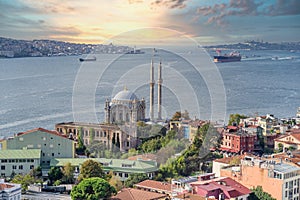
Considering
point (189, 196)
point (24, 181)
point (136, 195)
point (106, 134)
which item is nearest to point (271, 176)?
point (189, 196)

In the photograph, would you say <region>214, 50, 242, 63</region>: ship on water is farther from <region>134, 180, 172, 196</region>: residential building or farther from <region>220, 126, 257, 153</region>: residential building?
<region>134, 180, 172, 196</region>: residential building

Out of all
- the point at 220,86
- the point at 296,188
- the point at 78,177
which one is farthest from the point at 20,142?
the point at 220,86

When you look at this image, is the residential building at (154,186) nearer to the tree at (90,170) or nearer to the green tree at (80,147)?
the tree at (90,170)

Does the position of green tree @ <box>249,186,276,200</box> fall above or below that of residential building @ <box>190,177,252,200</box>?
below

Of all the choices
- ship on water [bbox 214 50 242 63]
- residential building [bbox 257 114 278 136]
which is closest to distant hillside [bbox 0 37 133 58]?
ship on water [bbox 214 50 242 63]

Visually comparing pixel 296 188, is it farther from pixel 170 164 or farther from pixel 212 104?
pixel 212 104

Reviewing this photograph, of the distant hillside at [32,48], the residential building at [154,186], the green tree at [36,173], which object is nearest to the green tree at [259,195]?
the residential building at [154,186]
